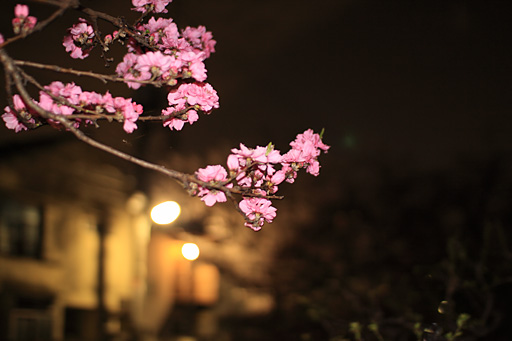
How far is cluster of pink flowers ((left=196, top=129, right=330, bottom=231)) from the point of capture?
240 cm

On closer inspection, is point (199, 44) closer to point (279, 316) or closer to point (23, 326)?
point (279, 316)

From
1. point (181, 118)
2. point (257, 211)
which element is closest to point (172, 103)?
point (181, 118)

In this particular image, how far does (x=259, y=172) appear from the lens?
2545 millimetres

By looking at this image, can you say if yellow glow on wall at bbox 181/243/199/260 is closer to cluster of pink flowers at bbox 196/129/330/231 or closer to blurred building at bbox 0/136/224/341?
blurred building at bbox 0/136/224/341

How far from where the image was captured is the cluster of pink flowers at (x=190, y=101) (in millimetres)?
2645

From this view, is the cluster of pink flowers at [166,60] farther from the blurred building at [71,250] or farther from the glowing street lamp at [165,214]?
the blurred building at [71,250]

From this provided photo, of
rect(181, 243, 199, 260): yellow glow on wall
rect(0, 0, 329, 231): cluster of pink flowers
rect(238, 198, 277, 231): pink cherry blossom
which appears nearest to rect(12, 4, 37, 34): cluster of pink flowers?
rect(0, 0, 329, 231): cluster of pink flowers

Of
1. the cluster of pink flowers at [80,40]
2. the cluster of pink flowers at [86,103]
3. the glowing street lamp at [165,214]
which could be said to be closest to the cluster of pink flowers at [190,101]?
the cluster of pink flowers at [86,103]

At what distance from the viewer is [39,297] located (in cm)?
1400

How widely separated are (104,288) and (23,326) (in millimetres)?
2959

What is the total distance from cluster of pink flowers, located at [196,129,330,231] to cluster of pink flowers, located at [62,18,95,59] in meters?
1.01

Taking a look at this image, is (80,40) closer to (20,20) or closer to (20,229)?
(20,20)

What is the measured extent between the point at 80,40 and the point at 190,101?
678 millimetres

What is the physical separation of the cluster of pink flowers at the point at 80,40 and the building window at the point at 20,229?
11.8 meters
